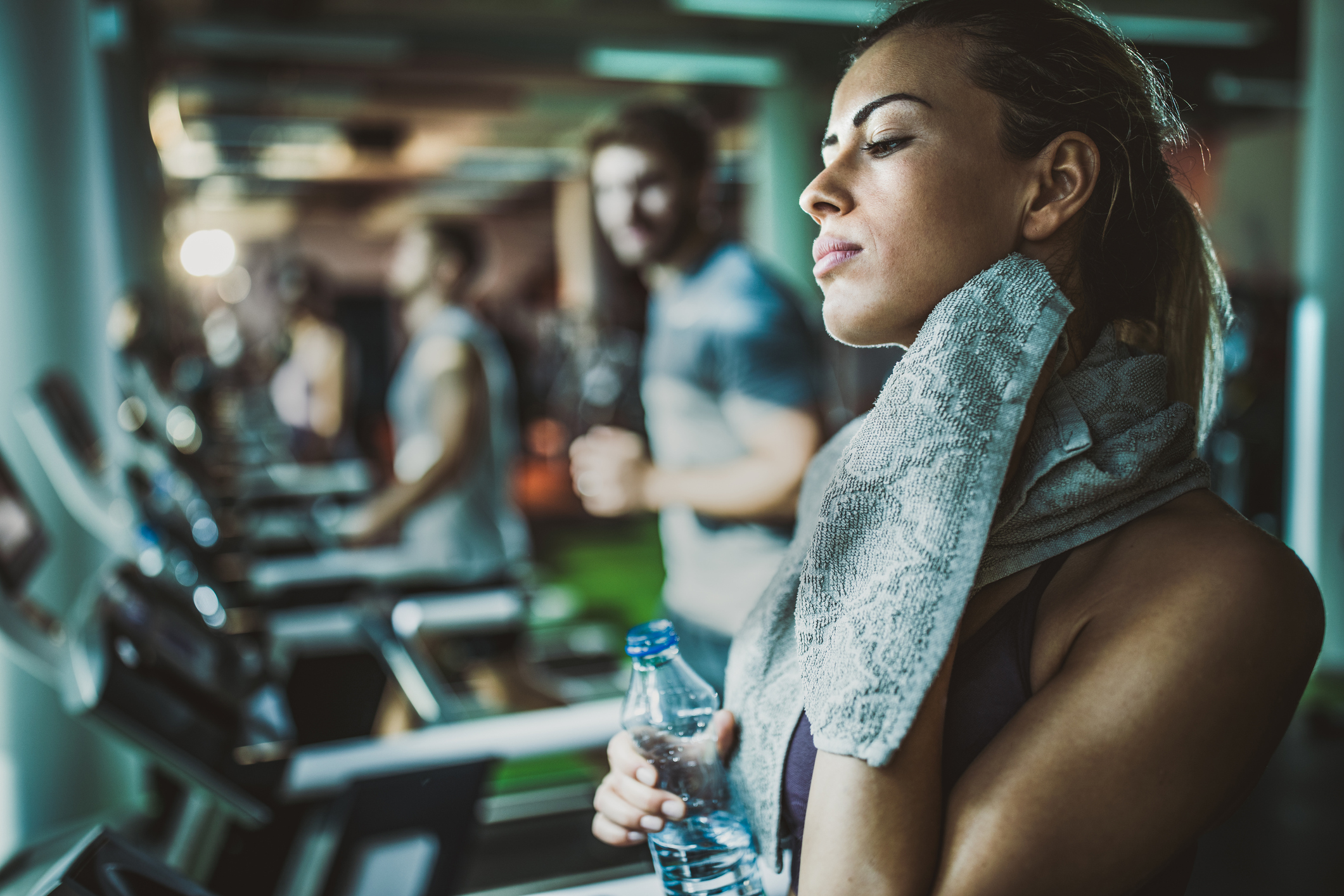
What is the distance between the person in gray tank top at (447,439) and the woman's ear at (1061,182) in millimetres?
2434

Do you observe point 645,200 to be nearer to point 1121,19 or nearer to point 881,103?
point 881,103

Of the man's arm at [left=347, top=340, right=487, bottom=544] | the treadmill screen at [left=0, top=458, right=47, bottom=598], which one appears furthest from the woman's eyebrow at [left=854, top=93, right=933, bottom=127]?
the man's arm at [left=347, top=340, right=487, bottom=544]

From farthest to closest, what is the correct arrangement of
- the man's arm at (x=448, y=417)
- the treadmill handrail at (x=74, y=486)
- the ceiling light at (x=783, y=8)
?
the ceiling light at (x=783, y=8)
the man's arm at (x=448, y=417)
the treadmill handrail at (x=74, y=486)

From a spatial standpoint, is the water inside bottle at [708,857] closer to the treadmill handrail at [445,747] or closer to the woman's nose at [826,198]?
the woman's nose at [826,198]

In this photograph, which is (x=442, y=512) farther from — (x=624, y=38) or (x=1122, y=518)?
(x=624, y=38)

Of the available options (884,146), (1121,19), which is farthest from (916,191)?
(1121,19)

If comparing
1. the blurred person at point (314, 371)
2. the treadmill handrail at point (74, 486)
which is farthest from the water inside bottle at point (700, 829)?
the blurred person at point (314, 371)

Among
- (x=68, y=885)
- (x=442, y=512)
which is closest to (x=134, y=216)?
(x=442, y=512)

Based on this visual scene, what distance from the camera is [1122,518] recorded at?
72cm

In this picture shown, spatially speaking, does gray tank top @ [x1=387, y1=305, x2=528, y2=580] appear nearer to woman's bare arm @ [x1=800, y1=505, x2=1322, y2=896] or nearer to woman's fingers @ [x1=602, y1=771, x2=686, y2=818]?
woman's fingers @ [x1=602, y1=771, x2=686, y2=818]

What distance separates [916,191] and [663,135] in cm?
127

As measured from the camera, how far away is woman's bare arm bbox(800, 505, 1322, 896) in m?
0.64

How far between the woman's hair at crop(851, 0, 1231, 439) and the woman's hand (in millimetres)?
475

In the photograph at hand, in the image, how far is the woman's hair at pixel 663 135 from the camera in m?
1.90
